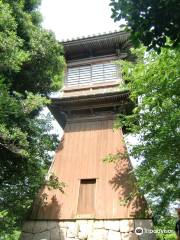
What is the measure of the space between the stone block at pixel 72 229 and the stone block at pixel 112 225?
97cm

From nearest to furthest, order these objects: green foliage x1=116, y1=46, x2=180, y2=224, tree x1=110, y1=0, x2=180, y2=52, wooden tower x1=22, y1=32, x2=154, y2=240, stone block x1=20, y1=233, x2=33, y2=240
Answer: tree x1=110, y1=0, x2=180, y2=52
green foliage x1=116, y1=46, x2=180, y2=224
wooden tower x1=22, y1=32, x2=154, y2=240
stone block x1=20, y1=233, x2=33, y2=240

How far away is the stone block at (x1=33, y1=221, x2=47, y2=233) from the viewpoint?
9.49 meters

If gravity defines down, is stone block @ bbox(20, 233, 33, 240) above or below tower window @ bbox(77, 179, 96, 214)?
below

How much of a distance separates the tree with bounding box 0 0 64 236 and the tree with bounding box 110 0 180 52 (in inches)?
199

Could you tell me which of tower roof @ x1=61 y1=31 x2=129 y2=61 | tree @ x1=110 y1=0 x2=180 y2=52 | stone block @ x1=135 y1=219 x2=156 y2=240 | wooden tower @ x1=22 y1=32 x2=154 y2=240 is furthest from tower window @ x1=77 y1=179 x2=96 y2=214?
tree @ x1=110 y1=0 x2=180 y2=52

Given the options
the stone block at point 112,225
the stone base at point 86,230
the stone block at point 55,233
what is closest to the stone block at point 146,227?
the stone base at point 86,230

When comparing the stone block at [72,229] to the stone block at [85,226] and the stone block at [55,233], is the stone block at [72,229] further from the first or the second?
the stone block at [55,233]

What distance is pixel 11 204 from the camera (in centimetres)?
1035

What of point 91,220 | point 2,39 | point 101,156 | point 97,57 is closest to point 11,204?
point 91,220

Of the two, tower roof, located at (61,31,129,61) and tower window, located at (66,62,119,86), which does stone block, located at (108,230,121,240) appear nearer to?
tower window, located at (66,62,119,86)

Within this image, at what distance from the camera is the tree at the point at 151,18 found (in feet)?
12.0

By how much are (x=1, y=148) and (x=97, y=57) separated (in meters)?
6.90

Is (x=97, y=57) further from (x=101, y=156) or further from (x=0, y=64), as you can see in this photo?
(x=0, y=64)

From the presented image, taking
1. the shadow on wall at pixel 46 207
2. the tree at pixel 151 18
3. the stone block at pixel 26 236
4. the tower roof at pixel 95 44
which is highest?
the tower roof at pixel 95 44
